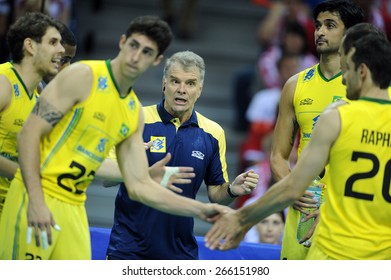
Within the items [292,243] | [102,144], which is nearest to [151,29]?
[102,144]

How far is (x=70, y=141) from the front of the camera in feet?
21.1

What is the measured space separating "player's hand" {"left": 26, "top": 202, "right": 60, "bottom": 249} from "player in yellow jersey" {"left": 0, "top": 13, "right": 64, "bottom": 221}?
97cm

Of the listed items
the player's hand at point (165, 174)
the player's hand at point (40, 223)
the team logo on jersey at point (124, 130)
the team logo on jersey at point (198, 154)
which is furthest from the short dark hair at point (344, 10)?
the player's hand at point (40, 223)

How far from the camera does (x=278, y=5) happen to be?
13906 millimetres

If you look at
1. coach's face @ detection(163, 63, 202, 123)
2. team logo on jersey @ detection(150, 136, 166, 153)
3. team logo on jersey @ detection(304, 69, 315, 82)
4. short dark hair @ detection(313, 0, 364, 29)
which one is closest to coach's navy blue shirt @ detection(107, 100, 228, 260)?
team logo on jersey @ detection(150, 136, 166, 153)

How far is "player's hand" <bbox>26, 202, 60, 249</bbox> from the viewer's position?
6.26 metres

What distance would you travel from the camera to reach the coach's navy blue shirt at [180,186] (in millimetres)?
7684

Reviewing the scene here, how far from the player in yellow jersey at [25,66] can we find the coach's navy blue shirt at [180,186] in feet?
3.35

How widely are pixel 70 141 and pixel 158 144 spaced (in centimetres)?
144

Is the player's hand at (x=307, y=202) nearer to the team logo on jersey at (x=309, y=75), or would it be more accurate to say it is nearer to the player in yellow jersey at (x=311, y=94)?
the player in yellow jersey at (x=311, y=94)

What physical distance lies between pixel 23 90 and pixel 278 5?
7.28m

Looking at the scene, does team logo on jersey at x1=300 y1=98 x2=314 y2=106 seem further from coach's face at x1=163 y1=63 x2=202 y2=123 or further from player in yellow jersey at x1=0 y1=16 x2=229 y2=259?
player in yellow jersey at x1=0 y1=16 x2=229 y2=259

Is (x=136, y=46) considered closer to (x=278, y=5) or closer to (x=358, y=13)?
(x=358, y=13)

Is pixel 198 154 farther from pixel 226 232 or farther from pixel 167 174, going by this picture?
pixel 226 232
